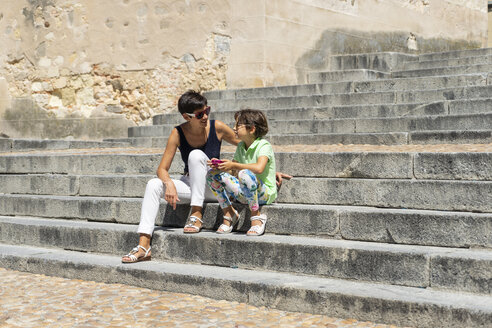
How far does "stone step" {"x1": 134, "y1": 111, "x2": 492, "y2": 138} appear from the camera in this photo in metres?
6.38

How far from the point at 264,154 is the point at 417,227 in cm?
113

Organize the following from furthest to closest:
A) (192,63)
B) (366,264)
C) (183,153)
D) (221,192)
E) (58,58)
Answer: (58,58) → (192,63) → (183,153) → (221,192) → (366,264)

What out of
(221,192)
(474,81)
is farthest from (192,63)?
(221,192)

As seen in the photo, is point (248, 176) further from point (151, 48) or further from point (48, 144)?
point (151, 48)

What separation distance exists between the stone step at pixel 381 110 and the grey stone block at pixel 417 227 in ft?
10.3

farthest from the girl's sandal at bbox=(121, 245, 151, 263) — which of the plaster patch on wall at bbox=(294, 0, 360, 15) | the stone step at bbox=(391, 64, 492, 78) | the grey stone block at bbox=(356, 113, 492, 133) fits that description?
the plaster patch on wall at bbox=(294, 0, 360, 15)

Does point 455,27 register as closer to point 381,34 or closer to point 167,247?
point 381,34

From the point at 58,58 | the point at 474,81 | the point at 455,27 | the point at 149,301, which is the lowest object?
the point at 149,301

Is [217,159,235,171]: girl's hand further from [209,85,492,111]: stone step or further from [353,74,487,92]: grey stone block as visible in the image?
[353,74,487,92]: grey stone block

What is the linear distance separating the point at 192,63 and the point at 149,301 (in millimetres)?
6795

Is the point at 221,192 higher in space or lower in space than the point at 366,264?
higher

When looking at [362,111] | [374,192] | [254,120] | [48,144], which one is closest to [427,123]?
[362,111]

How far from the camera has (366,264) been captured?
3.77m

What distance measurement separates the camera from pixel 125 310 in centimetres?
382
